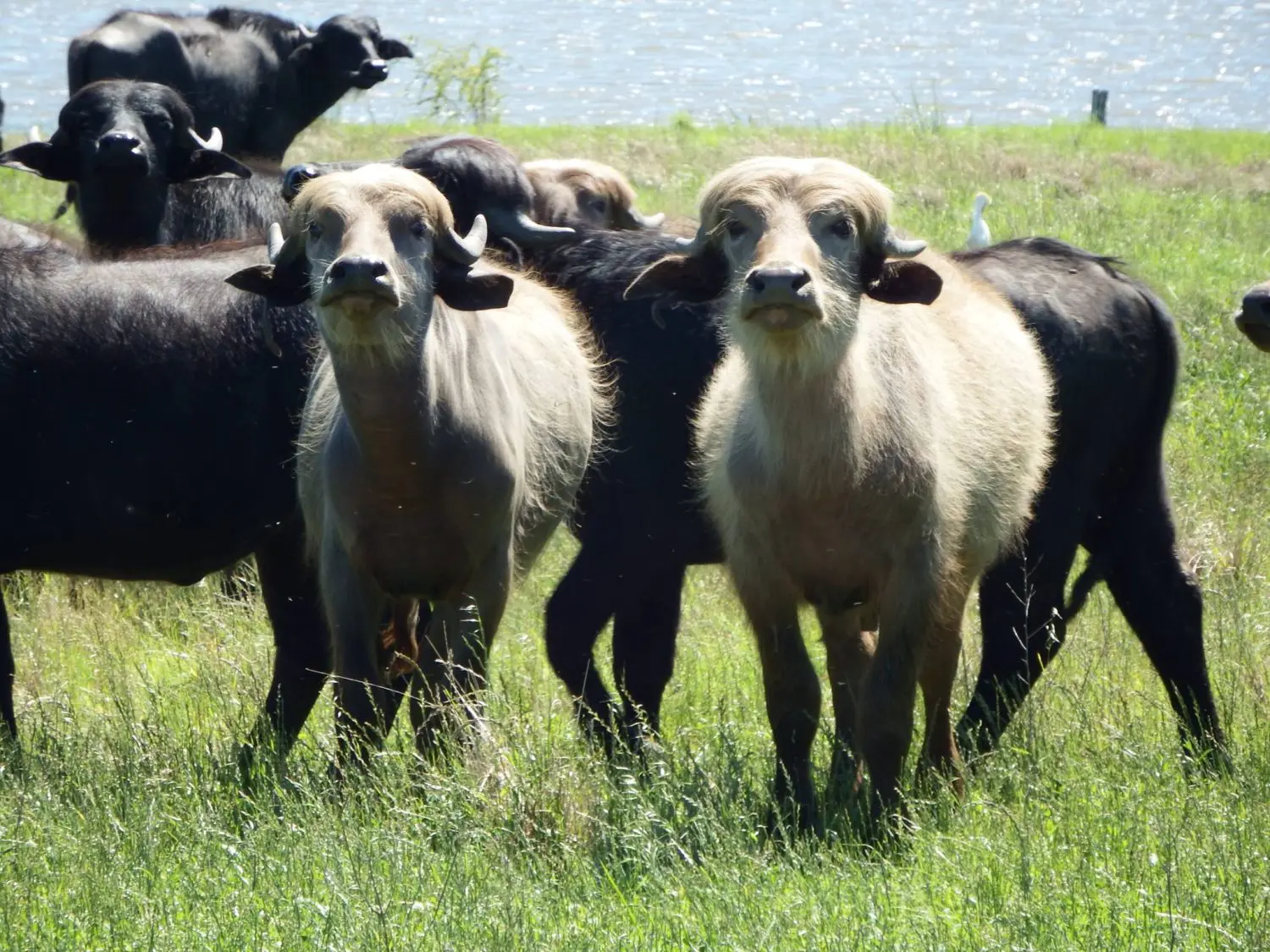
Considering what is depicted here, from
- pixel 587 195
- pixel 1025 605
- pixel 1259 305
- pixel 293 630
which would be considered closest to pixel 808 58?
pixel 587 195

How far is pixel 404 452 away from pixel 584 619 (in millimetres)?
1575

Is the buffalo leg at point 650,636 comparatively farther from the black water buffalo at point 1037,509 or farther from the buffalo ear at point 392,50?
the buffalo ear at point 392,50

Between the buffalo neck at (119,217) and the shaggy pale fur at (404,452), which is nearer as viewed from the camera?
the shaggy pale fur at (404,452)

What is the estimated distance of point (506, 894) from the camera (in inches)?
200

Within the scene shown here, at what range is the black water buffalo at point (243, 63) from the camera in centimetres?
1622

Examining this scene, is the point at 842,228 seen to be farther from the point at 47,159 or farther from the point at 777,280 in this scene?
the point at 47,159

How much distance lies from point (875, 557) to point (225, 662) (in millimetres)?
3161

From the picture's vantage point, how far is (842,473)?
237 inches

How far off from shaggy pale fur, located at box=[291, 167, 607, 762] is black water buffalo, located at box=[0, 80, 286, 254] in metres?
3.19

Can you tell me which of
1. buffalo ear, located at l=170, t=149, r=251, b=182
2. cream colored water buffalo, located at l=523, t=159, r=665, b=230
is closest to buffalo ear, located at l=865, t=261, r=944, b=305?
cream colored water buffalo, located at l=523, t=159, r=665, b=230

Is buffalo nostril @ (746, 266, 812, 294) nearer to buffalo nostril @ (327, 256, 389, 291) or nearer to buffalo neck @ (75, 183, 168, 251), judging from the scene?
buffalo nostril @ (327, 256, 389, 291)

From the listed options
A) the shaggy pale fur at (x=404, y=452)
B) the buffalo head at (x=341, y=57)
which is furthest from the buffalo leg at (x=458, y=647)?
the buffalo head at (x=341, y=57)

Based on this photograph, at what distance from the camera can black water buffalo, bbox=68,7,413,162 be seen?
53.2 feet

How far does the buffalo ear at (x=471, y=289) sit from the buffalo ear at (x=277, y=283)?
0.47 metres
